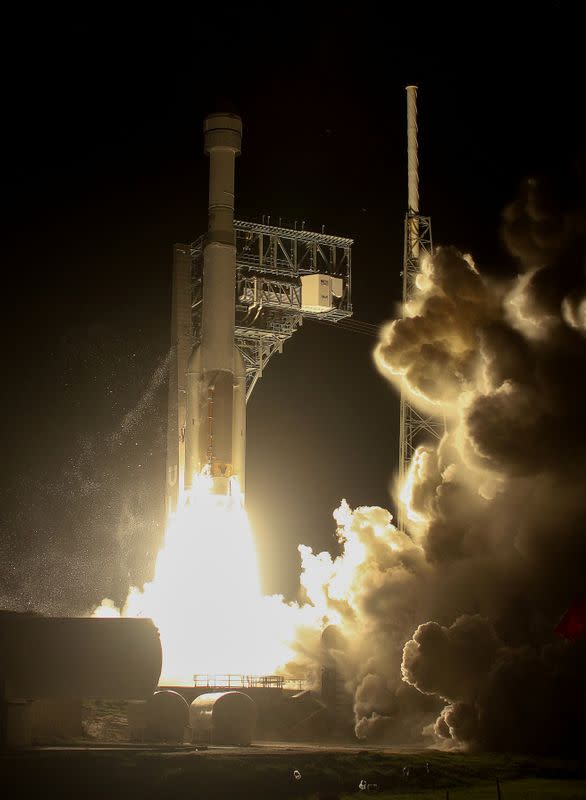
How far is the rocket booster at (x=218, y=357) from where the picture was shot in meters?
65.9

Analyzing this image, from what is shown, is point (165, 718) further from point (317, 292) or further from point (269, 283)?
point (317, 292)

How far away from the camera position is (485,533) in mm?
58156

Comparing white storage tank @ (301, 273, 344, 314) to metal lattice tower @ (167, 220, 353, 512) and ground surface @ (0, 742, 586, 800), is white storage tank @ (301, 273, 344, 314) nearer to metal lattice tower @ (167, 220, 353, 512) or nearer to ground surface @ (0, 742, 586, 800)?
metal lattice tower @ (167, 220, 353, 512)

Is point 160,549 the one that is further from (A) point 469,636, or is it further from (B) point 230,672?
(A) point 469,636

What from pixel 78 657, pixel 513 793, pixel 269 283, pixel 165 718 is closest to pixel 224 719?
pixel 165 718

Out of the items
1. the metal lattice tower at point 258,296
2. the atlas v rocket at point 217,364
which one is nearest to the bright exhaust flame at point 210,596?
the atlas v rocket at point 217,364

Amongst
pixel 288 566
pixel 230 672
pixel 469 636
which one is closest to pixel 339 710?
pixel 230 672

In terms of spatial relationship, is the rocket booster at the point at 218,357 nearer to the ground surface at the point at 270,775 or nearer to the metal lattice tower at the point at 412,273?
the metal lattice tower at the point at 412,273

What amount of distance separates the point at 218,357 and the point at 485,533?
15.0 metres

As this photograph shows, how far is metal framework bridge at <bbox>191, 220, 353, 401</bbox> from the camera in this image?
71438 mm

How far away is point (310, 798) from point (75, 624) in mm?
13716

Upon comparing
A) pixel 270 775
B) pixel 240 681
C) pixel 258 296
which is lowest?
pixel 270 775

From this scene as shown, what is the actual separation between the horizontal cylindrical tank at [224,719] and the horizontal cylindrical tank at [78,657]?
2.54 metres

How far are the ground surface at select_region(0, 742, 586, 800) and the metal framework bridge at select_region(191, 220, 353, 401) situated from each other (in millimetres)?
24977
